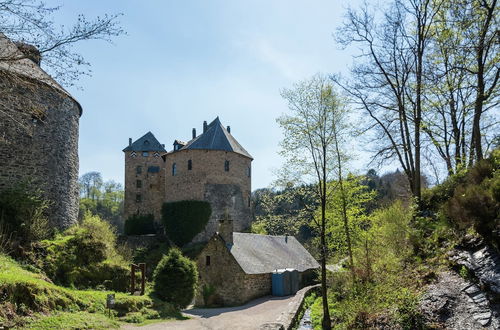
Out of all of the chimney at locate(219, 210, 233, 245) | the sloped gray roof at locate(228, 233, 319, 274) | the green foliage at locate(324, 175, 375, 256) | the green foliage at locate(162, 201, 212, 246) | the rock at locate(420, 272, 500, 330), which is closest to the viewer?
the rock at locate(420, 272, 500, 330)

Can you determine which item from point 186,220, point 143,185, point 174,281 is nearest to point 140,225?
point 143,185

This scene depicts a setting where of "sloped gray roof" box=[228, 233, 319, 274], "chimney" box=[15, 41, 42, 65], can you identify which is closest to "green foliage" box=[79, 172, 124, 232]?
"sloped gray roof" box=[228, 233, 319, 274]

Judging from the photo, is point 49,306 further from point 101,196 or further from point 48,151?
point 101,196

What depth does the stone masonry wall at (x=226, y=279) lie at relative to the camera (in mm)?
21844

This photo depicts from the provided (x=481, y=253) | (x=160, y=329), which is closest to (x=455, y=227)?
(x=481, y=253)

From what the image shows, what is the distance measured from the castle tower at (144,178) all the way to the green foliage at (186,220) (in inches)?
315

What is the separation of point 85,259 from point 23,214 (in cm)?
276

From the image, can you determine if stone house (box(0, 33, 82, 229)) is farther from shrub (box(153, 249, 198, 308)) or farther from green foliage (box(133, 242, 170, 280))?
green foliage (box(133, 242, 170, 280))

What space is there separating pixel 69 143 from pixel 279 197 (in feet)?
32.8

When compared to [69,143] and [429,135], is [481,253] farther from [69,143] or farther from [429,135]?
[69,143]

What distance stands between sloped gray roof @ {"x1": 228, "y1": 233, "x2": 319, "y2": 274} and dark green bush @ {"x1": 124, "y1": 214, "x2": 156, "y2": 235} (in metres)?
16.0

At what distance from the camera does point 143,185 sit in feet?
151

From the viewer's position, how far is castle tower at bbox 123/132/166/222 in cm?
4512

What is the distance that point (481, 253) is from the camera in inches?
319
